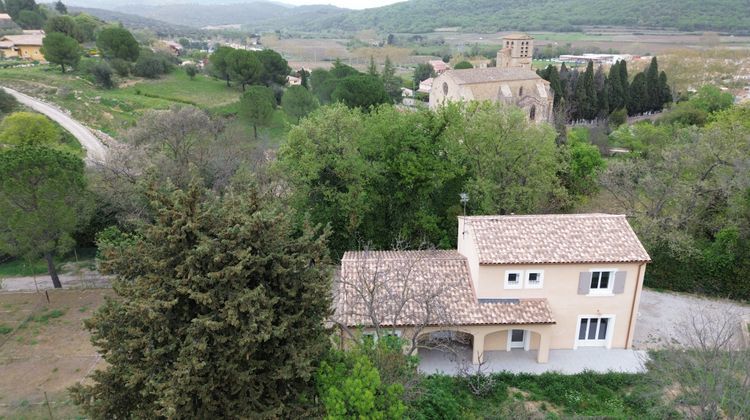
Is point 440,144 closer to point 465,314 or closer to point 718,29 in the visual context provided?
point 465,314

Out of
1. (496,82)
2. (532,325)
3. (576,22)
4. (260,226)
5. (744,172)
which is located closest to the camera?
(260,226)

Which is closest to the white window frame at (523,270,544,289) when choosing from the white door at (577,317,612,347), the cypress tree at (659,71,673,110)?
the white door at (577,317,612,347)

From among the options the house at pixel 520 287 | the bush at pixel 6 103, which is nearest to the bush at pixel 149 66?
the bush at pixel 6 103

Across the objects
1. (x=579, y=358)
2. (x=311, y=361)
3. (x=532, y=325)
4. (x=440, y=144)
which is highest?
(x=440, y=144)

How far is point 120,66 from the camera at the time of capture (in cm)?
6462

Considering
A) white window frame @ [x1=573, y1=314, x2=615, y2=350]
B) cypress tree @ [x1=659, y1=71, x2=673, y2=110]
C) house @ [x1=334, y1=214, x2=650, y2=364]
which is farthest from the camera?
cypress tree @ [x1=659, y1=71, x2=673, y2=110]

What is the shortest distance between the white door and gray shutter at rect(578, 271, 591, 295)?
1369 millimetres

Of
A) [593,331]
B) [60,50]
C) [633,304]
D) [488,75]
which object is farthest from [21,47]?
[633,304]

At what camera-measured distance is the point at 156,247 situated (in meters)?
13.0

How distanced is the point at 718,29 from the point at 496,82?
10852cm

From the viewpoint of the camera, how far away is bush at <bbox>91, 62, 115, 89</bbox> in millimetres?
58781

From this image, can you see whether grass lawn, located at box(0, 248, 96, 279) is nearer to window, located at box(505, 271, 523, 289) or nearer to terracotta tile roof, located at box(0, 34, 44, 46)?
window, located at box(505, 271, 523, 289)

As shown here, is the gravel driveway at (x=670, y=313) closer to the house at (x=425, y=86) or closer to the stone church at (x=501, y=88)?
the stone church at (x=501, y=88)

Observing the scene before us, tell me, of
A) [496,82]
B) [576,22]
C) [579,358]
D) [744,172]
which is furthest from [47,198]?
[576,22]
